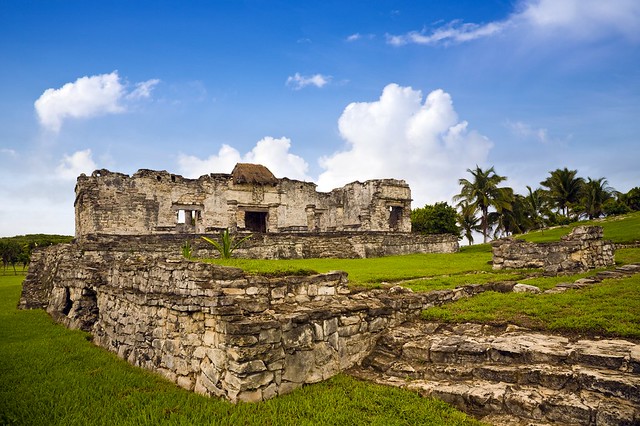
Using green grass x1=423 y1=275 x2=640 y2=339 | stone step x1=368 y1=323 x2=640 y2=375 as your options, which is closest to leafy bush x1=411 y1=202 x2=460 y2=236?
green grass x1=423 y1=275 x2=640 y2=339

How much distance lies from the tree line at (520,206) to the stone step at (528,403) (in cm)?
2782

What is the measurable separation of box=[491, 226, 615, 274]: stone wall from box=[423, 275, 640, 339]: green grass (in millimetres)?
4551

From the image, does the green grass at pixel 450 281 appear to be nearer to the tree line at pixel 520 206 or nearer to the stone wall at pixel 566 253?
the stone wall at pixel 566 253

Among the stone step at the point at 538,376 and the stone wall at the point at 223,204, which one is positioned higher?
the stone wall at the point at 223,204

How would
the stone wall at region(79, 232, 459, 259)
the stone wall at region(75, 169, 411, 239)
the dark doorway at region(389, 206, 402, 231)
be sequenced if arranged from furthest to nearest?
the dark doorway at region(389, 206, 402, 231)
the stone wall at region(75, 169, 411, 239)
the stone wall at region(79, 232, 459, 259)

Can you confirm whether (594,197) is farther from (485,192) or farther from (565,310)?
(565,310)

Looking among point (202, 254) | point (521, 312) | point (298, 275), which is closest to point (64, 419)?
point (298, 275)

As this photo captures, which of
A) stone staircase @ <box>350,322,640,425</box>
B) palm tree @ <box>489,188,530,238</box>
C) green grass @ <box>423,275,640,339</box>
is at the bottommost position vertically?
stone staircase @ <box>350,322,640,425</box>

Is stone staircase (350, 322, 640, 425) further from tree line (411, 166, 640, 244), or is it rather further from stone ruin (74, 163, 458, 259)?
tree line (411, 166, 640, 244)

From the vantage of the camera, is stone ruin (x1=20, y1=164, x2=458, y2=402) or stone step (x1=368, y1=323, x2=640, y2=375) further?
stone ruin (x1=20, y1=164, x2=458, y2=402)

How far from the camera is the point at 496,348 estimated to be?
5.14 m

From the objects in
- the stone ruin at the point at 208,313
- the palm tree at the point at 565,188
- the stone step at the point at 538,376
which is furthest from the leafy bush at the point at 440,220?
the stone step at the point at 538,376

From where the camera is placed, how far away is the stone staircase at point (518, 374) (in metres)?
4.12

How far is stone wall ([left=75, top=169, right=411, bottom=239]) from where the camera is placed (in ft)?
72.8
